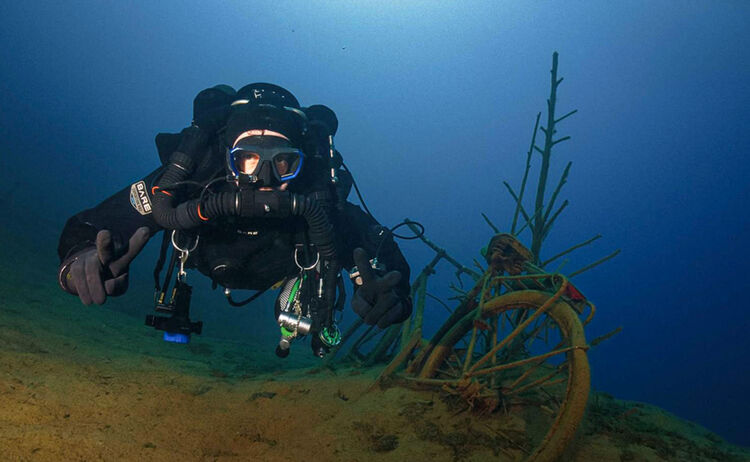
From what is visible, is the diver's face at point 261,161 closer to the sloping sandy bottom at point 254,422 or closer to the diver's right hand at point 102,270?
the diver's right hand at point 102,270

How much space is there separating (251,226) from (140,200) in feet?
2.96

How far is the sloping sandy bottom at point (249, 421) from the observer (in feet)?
7.04

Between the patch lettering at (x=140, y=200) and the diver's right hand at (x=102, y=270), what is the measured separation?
0.61m

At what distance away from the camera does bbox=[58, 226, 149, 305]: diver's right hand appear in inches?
83.4

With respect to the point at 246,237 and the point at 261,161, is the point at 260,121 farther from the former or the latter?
the point at 246,237

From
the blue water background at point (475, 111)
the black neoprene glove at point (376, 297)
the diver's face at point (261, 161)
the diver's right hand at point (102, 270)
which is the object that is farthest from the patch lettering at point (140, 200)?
the blue water background at point (475, 111)

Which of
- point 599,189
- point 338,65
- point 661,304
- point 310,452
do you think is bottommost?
point 310,452

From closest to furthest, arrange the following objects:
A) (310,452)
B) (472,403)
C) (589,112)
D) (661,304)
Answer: (310,452) → (472,403) → (661,304) → (589,112)

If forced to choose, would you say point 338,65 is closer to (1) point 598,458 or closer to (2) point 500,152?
(2) point 500,152

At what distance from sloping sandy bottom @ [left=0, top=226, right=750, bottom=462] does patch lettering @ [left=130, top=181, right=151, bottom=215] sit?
149 cm

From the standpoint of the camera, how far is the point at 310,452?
228cm

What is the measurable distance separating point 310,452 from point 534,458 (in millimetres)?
1380

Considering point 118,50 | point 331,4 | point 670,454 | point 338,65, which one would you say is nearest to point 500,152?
point 338,65

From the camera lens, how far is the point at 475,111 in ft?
332
